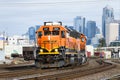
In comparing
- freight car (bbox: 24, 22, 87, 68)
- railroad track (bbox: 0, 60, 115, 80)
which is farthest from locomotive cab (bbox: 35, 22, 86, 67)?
railroad track (bbox: 0, 60, 115, 80)

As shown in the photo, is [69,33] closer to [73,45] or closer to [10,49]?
[73,45]

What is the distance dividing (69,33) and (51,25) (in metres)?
2.77

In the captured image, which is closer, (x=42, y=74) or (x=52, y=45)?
(x=42, y=74)

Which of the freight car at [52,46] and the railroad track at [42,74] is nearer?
the railroad track at [42,74]

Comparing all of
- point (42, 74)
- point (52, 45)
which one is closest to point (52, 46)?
point (52, 45)

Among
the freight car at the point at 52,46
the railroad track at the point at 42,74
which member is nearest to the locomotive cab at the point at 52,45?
the freight car at the point at 52,46

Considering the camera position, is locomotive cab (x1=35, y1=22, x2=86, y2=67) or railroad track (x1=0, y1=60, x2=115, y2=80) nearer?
railroad track (x1=0, y1=60, x2=115, y2=80)

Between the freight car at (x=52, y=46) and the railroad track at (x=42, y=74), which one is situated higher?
the freight car at (x=52, y=46)

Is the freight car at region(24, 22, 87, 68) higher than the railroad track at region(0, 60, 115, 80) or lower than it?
higher

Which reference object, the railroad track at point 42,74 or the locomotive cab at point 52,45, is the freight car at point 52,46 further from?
the railroad track at point 42,74

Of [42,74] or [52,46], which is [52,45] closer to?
[52,46]

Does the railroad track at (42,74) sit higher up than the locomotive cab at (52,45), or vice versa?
the locomotive cab at (52,45)

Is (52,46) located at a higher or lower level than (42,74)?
higher

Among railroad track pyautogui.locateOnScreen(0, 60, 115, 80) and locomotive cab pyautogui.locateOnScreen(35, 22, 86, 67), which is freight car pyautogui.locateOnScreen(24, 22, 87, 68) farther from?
railroad track pyautogui.locateOnScreen(0, 60, 115, 80)
